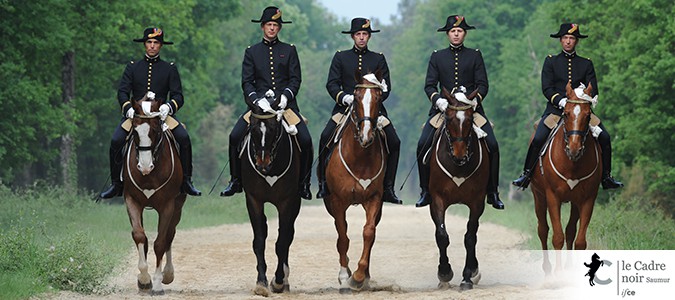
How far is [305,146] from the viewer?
59.6 ft

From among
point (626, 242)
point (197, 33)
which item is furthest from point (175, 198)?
point (197, 33)

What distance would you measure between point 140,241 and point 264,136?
7.69 ft

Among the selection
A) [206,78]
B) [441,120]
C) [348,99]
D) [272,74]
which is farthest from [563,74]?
[206,78]

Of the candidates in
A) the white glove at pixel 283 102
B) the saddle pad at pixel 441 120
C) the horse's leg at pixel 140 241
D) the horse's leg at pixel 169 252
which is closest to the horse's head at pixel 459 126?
the saddle pad at pixel 441 120

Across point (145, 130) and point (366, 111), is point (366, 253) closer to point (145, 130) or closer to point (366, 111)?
point (366, 111)

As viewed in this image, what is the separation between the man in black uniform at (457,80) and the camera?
60.7 feet

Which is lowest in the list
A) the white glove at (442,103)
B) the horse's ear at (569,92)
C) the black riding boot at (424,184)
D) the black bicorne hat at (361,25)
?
the black riding boot at (424,184)

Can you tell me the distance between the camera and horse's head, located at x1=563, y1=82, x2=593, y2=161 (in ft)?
57.8

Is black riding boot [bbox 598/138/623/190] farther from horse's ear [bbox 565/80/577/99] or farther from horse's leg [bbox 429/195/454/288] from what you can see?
horse's leg [bbox 429/195/454/288]

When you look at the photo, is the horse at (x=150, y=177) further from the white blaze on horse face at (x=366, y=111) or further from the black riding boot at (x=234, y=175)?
the white blaze on horse face at (x=366, y=111)

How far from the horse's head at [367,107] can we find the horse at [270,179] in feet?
3.41

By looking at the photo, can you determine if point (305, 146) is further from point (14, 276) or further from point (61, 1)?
point (61, 1)

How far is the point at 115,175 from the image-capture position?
60.4 feet

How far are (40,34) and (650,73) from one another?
54.5ft
